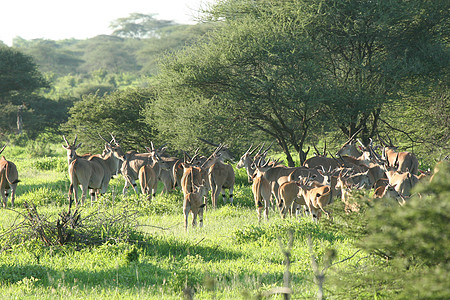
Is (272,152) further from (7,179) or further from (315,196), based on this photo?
(315,196)

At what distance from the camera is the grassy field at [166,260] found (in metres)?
5.55

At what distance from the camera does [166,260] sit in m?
6.82

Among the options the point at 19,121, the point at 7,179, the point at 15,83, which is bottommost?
the point at 7,179

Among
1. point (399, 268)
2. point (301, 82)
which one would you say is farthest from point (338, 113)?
point (399, 268)

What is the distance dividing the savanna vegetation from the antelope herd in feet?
1.59

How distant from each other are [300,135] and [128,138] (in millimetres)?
6917

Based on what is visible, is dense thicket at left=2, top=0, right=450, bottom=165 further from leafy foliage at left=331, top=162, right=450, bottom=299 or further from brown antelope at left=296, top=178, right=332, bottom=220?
leafy foliage at left=331, top=162, right=450, bottom=299

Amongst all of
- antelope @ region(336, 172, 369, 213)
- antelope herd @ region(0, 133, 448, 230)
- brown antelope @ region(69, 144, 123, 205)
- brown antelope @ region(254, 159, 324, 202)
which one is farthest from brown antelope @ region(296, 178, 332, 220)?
brown antelope @ region(69, 144, 123, 205)

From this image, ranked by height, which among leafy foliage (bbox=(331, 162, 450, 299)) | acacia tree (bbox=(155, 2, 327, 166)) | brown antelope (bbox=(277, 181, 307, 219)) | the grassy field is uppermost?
acacia tree (bbox=(155, 2, 327, 166))

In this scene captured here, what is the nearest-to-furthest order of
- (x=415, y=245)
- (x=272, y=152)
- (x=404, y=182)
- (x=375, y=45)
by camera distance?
(x=415, y=245)
(x=404, y=182)
(x=375, y=45)
(x=272, y=152)

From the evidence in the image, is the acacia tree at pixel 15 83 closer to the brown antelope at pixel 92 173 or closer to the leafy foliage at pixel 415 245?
the brown antelope at pixel 92 173

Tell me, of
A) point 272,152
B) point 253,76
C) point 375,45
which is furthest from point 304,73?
point 272,152

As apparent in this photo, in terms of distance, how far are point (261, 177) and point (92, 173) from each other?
4.46m

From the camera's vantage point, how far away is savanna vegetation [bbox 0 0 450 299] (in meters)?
3.94
